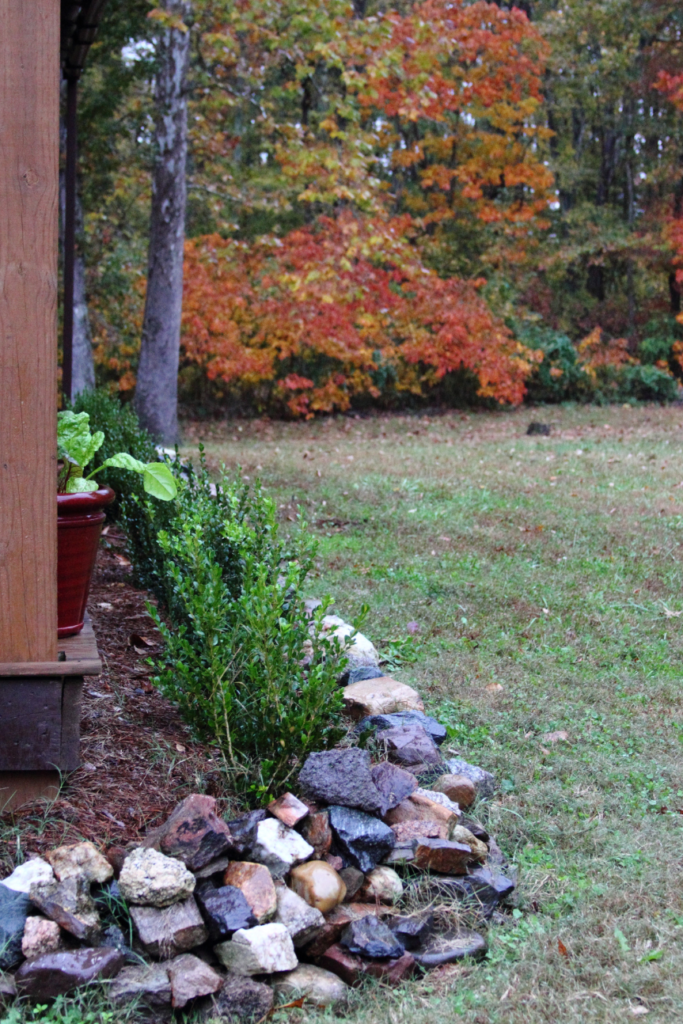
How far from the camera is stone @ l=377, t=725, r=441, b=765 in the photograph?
3426mm

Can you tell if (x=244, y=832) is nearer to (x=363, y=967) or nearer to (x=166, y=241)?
(x=363, y=967)

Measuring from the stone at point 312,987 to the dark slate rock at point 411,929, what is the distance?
0.22 metres

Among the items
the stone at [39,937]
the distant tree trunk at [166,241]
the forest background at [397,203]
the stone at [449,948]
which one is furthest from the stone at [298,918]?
the distant tree trunk at [166,241]

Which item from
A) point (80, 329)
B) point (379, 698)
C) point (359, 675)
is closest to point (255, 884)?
point (379, 698)

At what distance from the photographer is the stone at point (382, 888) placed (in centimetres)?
269

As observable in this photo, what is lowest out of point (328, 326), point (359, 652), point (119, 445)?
point (359, 652)

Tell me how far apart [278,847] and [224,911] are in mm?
252

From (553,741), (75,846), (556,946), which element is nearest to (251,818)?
(75,846)

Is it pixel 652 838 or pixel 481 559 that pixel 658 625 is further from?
pixel 652 838

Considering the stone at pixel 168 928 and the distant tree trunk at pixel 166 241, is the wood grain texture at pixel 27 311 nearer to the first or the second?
the stone at pixel 168 928

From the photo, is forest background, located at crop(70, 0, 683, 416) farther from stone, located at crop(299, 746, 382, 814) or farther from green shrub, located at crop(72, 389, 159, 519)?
stone, located at crop(299, 746, 382, 814)

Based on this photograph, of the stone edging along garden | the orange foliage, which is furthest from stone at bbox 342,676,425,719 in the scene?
the orange foliage

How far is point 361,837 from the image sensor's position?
273cm

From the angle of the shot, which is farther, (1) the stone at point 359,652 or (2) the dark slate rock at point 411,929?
(1) the stone at point 359,652
